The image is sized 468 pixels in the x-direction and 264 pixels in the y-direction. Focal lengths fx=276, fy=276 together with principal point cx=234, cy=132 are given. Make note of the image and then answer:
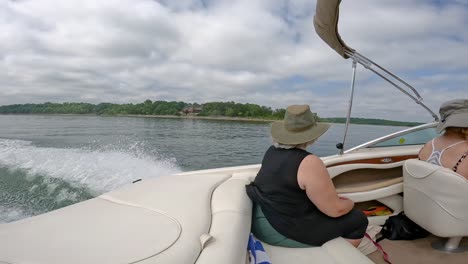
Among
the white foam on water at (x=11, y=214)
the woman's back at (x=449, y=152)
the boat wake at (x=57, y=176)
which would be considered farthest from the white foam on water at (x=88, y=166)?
the woman's back at (x=449, y=152)

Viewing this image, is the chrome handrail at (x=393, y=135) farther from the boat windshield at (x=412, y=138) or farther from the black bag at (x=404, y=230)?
the black bag at (x=404, y=230)

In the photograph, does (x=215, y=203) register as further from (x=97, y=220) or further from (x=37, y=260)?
(x=37, y=260)

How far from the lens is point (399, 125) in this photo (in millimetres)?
2793

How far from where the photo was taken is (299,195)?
127 centimetres

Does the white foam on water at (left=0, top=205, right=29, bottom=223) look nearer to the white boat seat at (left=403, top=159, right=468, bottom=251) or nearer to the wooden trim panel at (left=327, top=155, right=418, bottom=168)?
the wooden trim panel at (left=327, top=155, right=418, bottom=168)

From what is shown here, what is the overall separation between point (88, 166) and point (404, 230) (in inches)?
204

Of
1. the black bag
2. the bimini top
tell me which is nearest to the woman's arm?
the bimini top

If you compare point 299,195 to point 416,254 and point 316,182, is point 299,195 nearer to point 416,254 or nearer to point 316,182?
point 316,182

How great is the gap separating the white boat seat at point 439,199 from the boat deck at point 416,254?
0.09 m

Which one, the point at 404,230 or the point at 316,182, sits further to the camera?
the point at 404,230

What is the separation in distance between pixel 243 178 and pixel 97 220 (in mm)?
1049

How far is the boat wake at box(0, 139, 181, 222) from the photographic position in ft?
11.9

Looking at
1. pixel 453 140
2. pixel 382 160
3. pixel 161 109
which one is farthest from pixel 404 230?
pixel 161 109

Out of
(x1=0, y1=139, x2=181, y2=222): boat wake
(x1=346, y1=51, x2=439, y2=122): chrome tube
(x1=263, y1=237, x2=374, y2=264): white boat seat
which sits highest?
(x1=346, y1=51, x2=439, y2=122): chrome tube
